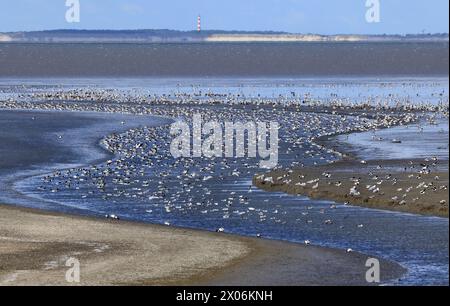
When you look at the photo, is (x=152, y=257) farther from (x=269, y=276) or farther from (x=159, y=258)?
(x=269, y=276)

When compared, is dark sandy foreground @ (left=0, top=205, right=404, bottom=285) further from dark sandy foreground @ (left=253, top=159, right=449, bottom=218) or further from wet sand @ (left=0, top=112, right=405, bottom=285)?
dark sandy foreground @ (left=253, top=159, right=449, bottom=218)

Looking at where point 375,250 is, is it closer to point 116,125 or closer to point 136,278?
point 136,278

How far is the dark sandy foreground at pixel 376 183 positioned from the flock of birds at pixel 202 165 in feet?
2.29

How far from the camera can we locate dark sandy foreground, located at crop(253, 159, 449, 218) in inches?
1121

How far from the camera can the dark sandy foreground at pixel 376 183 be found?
1121 inches

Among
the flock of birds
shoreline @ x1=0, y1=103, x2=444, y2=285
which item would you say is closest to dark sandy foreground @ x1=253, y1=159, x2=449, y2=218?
the flock of birds

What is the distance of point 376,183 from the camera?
31.4m

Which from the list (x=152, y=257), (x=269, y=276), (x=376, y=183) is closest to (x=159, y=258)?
(x=152, y=257)

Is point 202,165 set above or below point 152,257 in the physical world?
below

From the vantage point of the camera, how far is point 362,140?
43.9 metres

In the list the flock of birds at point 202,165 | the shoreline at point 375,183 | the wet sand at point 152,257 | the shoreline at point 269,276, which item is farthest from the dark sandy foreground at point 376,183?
the wet sand at point 152,257

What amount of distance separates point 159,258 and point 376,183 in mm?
10337

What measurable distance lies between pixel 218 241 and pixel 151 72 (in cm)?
9840
